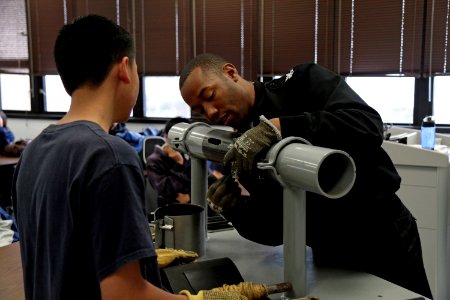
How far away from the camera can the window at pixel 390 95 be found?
379 centimetres

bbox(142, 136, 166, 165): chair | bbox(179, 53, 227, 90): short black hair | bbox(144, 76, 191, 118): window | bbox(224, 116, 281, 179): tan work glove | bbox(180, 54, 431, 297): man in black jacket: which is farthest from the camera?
bbox(144, 76, 191, 118): window

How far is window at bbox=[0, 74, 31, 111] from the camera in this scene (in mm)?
5277

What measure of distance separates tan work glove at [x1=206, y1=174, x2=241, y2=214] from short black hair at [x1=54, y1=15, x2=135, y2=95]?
1.74 ft

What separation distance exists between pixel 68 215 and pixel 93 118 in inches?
6.6

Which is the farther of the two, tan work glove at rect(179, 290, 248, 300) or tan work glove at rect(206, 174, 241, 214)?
tan work glove at rect(206, 174, 241, 214)

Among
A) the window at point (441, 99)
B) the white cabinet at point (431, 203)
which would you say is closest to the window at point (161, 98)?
the window at point (441, 99)

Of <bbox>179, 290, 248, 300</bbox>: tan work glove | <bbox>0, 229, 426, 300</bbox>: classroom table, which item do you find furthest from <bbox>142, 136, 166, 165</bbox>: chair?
<bbox>179, 290, 248, 300</bbox>: tan work glove

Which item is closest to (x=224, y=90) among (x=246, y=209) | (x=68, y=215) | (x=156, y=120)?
(x=246, y=209)

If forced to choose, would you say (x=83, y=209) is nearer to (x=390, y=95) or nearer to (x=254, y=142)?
(x=254, y=142)

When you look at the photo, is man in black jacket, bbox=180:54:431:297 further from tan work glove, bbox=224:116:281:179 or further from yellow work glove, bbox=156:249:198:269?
yellow work glove, bbox=156:249:198:269

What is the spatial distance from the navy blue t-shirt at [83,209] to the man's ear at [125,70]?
111 mm

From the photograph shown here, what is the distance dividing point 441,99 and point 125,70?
343 centimetres

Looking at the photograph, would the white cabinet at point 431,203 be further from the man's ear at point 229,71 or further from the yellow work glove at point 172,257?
the yellow work glove at point 172,257

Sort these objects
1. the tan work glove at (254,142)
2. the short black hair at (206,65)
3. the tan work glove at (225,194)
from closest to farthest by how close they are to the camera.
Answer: the tan work glove at (254,142), the tan work glove at (225,194), the short black hair at (206,65)
